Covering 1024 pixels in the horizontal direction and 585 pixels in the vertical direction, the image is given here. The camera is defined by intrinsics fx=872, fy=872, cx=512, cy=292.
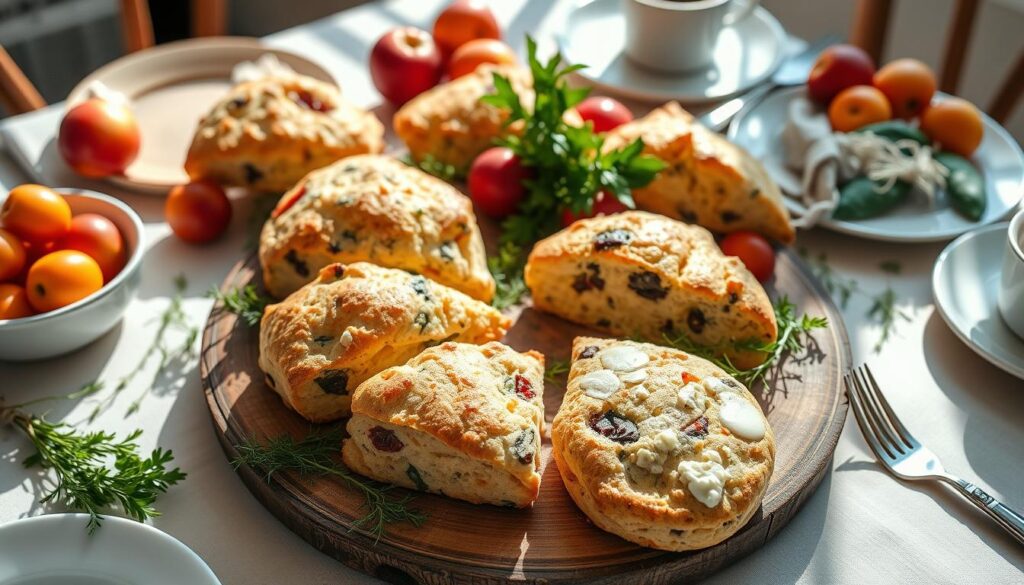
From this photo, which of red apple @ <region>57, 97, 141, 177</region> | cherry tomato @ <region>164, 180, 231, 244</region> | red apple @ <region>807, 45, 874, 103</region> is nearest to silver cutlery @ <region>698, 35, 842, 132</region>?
red apple @ <region>807, 45, 874, 103</region>

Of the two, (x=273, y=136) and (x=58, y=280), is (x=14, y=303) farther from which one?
(x=273, y=136)

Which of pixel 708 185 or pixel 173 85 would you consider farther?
pixel 173 85

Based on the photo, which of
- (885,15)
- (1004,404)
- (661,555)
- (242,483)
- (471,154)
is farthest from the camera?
(885,15)

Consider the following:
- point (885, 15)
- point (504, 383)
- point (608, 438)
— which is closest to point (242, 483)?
point (504, 383)

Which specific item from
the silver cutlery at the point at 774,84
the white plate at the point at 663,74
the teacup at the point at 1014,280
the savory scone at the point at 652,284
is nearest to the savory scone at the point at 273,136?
the savory scone at the point at 652,284

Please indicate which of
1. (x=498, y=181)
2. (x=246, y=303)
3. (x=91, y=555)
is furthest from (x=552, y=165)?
(x=91, y=555)

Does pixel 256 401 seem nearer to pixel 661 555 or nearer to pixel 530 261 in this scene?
pixel 530 261

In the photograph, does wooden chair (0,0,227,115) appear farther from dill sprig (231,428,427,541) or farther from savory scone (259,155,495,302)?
dill sprig (231,428,427,541)
